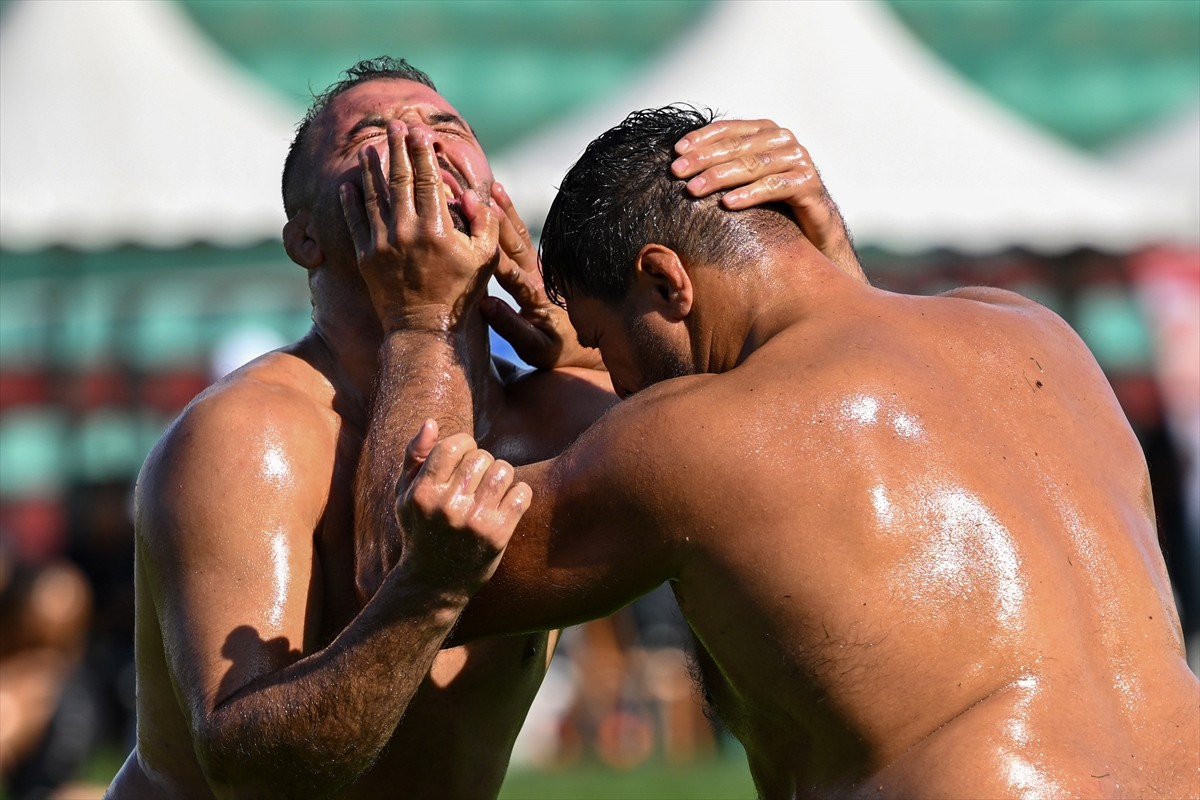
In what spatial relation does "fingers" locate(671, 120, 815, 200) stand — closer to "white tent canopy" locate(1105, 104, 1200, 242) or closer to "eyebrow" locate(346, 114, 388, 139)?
"eyebrow" locate(346, 114, 388, 139)

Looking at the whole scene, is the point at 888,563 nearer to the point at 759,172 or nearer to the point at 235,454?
the point at 759,172

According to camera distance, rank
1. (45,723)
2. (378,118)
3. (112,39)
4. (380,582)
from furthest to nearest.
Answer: (112,39) → (45,723) → (378,118) → (380,582)

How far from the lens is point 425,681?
147 inches

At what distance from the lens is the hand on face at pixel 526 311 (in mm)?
3889

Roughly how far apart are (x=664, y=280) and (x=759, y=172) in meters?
0.33

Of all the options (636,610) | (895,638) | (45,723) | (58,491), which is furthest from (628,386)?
(58,491)

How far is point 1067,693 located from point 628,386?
1.09 meters

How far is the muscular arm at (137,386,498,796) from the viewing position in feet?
10.1

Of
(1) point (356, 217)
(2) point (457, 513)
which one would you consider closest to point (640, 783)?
(1) point (356, 217)

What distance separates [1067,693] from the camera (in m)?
2.85

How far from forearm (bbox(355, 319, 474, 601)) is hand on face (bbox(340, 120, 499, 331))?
5 centimetres

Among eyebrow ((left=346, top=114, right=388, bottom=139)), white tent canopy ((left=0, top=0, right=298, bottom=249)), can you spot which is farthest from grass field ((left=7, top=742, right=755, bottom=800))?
eyebrow ((left=346, top=114, right=388, bottom=139))

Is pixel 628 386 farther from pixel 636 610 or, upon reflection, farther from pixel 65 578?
pixel 636 610

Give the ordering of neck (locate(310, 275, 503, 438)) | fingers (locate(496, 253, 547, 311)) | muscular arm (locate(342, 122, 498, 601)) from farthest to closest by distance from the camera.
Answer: fingers (locate(496, 253, 547, 311)) → neck (locate(310, 275, 503, 438)) → muscular arm (locate(342, 122, 498, 601))
